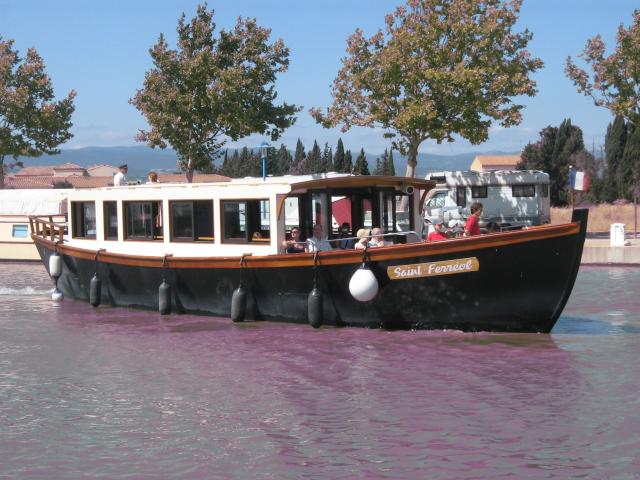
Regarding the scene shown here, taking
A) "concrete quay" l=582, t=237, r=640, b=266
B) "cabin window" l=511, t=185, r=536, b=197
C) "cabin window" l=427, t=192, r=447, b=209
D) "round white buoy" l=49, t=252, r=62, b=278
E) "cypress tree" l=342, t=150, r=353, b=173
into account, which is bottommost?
"concrete quay" l=582, t=237, r=640, b=266

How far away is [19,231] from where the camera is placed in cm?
3322

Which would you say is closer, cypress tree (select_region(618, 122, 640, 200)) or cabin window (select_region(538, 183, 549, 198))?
cabin window (select_region(538, 183, 549, 198))

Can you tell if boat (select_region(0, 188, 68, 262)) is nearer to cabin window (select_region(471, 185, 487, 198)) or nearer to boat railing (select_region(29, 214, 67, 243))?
boat railing (select_region(29, 214, 67, 243))

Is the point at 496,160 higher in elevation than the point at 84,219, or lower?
higher

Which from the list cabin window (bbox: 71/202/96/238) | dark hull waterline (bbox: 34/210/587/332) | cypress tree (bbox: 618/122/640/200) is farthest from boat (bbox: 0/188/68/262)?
cypress tree (bbox: 618/122/640/200)

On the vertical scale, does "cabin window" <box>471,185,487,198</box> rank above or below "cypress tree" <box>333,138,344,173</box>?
below

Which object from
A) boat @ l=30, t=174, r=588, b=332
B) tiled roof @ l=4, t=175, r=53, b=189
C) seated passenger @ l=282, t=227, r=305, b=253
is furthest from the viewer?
tiled roof @ l=4, t=175, r=53, b=189

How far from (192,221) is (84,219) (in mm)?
3970

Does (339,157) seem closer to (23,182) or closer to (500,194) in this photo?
(500,194)

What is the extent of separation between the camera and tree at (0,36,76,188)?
4303 cm

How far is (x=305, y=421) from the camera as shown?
36.6ft

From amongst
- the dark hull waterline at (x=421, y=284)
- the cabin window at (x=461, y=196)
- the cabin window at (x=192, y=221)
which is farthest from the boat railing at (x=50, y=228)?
the cabin window at (x=461, y=196)

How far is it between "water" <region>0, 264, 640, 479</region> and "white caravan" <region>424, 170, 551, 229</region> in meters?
20.6

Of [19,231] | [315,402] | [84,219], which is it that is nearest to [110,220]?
[84,219]
